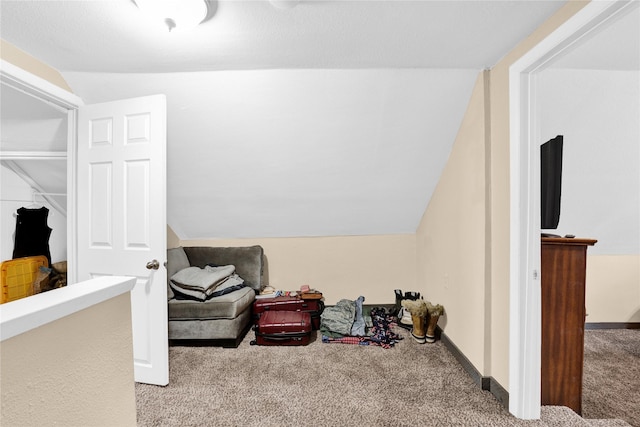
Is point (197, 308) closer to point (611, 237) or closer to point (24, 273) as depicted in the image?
point (24, 273)

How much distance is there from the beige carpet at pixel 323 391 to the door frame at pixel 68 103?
1.16 meters

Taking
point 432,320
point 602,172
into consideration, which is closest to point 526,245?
point 432,320

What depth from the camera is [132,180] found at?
207 cm

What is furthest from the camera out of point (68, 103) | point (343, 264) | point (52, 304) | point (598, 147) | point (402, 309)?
point (343, 264)

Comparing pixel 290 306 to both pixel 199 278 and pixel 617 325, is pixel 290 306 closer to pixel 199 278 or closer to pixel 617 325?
pixel 199 278

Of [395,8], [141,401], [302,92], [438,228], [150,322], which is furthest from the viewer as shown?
[438,228]

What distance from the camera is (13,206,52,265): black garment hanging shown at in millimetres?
2967

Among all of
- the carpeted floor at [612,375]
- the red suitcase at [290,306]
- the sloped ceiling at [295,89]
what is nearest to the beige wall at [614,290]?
the carpeted floor at [612,375]

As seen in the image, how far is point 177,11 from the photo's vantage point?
4.57 ft

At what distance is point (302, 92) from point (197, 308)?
6.76ft

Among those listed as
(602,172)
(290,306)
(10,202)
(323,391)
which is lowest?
A: (323,391)

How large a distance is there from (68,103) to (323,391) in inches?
107

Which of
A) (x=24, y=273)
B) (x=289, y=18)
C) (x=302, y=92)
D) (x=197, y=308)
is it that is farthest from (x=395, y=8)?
(x=24, y=273)

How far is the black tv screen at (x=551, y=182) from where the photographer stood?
5.75 ft
